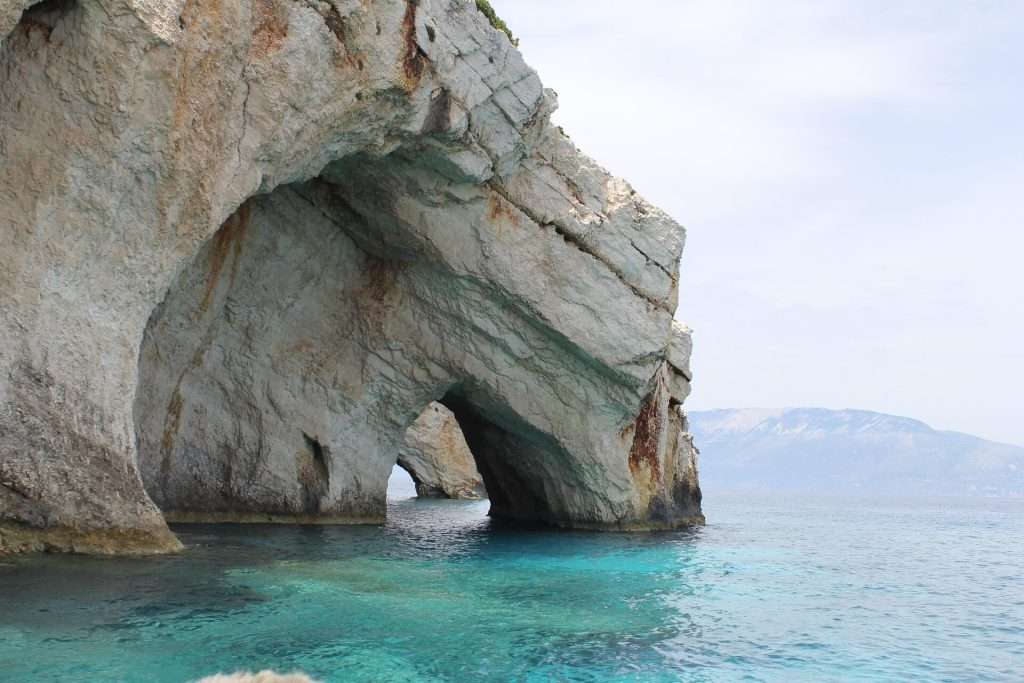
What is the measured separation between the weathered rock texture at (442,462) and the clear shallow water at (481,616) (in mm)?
27100

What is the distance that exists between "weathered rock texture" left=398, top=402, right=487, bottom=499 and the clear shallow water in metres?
27.1

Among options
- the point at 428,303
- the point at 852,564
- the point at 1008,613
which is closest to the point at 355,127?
the point at 428,303

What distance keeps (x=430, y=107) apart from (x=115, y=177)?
652cm

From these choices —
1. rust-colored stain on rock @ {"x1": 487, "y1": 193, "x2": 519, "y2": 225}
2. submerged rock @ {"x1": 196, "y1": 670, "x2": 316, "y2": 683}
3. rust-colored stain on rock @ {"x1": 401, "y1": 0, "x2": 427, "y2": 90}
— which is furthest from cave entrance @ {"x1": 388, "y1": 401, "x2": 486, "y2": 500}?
submerged rock @ {"x1": 196, "y1": 670, "x2": 316, "y2": 683}

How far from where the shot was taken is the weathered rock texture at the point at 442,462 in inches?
1975

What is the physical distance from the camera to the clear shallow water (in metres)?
10.1

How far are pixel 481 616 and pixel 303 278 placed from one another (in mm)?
13615

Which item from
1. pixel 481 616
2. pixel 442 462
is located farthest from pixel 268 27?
pixel 442 462

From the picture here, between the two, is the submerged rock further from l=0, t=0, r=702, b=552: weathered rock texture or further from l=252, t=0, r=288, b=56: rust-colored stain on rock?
l=252, t=0, r=288, b=56: rust-colored stain on rock

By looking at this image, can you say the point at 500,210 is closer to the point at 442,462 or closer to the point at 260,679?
the point at 260,679

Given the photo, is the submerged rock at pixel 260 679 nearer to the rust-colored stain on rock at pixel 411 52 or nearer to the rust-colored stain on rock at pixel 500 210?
the rust-colored stain on rock at pixel 411 52

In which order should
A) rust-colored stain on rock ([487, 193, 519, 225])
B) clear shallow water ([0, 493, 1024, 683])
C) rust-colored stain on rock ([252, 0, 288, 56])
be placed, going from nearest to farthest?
clear shallow water ([0, 493, 1024, 683]), rust-colored stain on rock ([252, 0, 288, 56]), rust-colored stain on rock ([487, 193, 519, 225])

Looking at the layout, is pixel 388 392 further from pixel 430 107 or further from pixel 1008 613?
pixel 1008 613

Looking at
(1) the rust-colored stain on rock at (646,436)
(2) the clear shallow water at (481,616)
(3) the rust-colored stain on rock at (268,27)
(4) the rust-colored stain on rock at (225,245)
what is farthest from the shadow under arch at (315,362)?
(3) the rust-colored stain on rock at (268,27)
